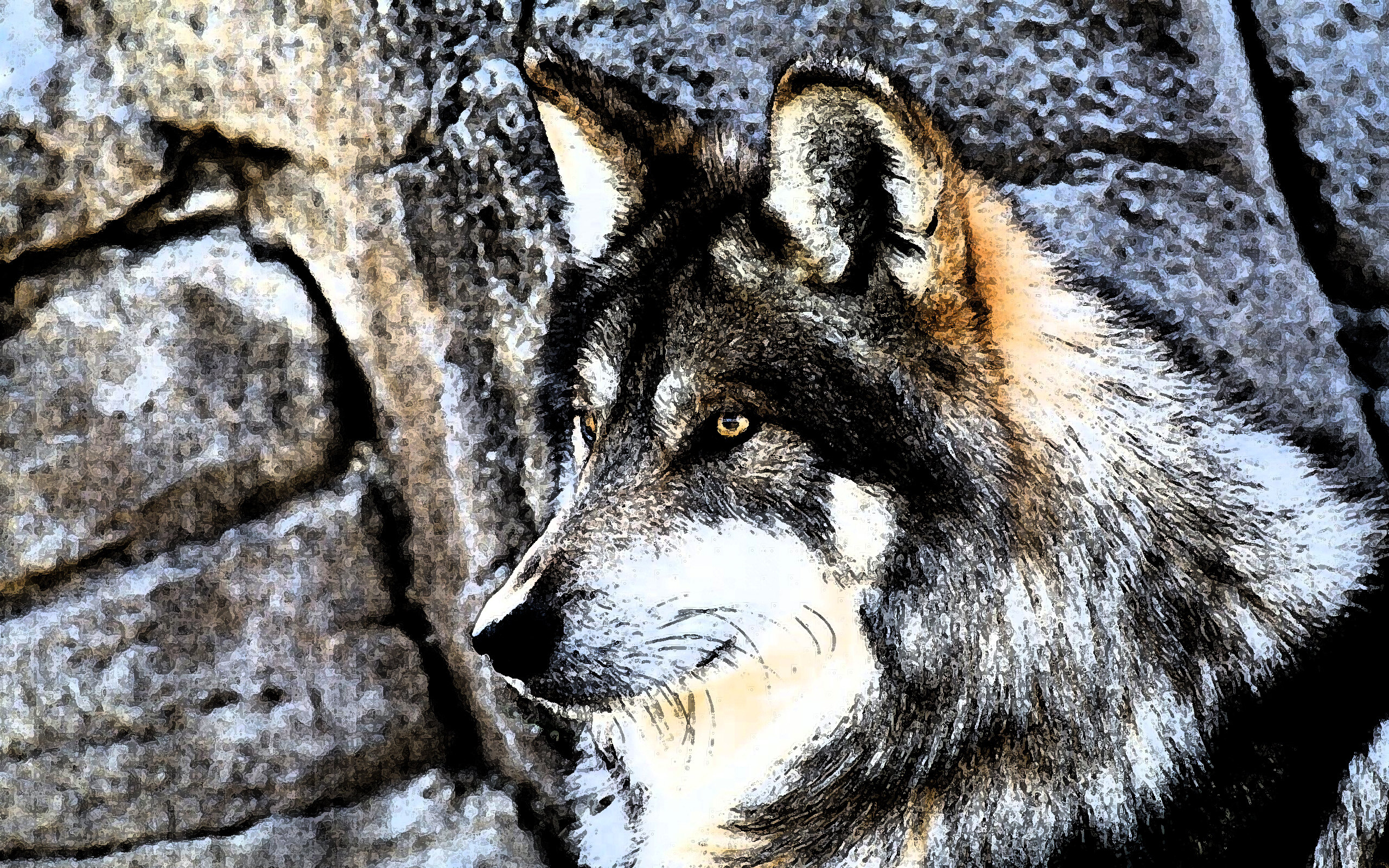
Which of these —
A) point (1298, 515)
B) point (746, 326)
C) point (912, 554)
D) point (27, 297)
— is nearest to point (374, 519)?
point (27, 297)

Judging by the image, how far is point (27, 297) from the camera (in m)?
2.46

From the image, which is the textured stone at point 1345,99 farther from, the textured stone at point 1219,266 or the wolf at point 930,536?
the wolf at point 930,536

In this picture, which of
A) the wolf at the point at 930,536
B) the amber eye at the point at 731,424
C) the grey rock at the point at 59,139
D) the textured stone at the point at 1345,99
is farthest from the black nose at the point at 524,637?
the textured stone at the point at 1345,99

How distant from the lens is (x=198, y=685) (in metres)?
2.49

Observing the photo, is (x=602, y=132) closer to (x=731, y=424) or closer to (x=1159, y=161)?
(x=731, y=424)

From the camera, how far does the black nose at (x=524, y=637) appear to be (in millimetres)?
1672

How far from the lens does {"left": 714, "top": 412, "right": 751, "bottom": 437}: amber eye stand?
175cm

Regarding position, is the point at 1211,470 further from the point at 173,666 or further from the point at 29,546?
the point at 29,546

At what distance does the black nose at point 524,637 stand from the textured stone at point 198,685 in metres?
0.99

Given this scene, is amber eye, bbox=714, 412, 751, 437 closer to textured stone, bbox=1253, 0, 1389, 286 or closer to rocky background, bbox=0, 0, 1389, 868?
rocky background, bbox=0, 0, 1389, 868

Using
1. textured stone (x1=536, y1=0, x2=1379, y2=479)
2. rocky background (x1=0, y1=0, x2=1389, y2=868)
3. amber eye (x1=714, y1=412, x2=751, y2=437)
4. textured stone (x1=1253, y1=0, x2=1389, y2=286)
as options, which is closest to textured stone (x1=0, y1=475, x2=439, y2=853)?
rocky background (x1=0, y1=0, x2=1389, y2=868)

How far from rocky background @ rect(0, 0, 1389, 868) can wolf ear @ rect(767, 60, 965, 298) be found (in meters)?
0.76

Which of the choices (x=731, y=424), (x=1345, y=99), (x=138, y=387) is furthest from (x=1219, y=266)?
(x=138, y=387)

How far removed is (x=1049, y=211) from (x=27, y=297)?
8.01 ft
